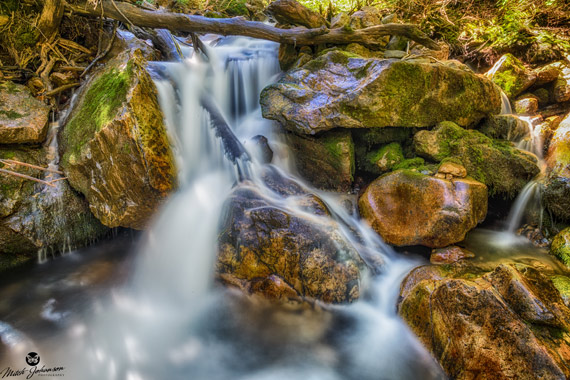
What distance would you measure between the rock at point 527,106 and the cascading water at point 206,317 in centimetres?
543

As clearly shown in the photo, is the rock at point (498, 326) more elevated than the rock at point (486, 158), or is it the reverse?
the rock at point (486, 158)

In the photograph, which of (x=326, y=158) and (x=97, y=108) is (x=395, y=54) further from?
(x=97, y=108)

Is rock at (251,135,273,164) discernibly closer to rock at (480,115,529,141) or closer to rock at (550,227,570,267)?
rock at (480,115,529,141)

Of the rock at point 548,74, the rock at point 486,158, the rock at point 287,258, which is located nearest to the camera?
the rock at point 287,258

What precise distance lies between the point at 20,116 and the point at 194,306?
3.74 meters

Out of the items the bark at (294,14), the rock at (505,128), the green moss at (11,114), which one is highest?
the bark at (294,14)

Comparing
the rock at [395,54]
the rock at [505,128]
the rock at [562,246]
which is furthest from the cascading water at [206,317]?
the rock at [395,54]

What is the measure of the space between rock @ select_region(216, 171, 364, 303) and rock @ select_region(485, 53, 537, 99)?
6.33 m

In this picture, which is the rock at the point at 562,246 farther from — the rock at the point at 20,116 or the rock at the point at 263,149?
the rock at the point at 20,116

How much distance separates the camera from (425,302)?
9.25ft

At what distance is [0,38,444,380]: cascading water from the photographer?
9.02 feet

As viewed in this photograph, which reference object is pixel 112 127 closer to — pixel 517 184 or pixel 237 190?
pixel 237 190

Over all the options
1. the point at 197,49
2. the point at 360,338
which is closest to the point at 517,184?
the point at 360,338

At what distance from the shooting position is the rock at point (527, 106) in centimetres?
641
